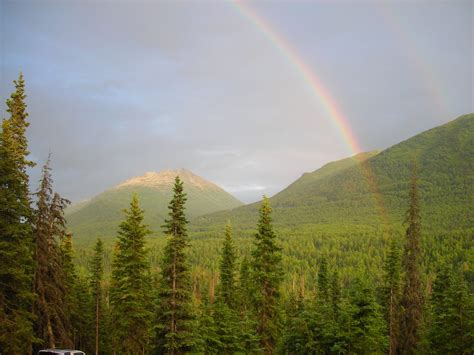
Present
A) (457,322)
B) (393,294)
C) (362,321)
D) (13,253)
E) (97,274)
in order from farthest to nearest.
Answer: (97,274)
(393,294)
(457,322)
(362,321)
(13,253)

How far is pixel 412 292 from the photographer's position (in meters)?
44.8

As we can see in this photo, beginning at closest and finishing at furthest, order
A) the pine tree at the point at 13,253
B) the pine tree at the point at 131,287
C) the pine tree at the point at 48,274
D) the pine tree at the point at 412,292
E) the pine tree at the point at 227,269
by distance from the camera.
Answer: the pine tree at the point at 13,253
the pine tree at the point at 48,274
the pine tree at the point at 131,287
the pine tree at the point at 412,292
the pine tree at the point at 227,269

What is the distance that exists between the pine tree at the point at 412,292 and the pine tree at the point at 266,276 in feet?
46.6

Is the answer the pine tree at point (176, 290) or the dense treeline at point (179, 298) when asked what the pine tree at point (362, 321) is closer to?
the dense treeline at point (179, 298)

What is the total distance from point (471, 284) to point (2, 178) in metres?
158

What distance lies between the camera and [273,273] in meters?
38.9

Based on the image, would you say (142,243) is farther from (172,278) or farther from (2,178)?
(2,178)

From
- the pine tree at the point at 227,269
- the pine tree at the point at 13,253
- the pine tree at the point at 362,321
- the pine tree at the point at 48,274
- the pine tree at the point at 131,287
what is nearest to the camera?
the pine tree at the point at 13,253

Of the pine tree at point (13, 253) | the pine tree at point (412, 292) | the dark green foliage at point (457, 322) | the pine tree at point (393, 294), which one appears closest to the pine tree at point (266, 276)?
the pine tree at point (393, 294)

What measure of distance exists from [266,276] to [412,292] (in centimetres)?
1630

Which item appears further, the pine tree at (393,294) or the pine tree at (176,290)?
the pine tree at (393,294)

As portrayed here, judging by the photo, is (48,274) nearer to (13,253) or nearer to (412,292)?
(13,253)

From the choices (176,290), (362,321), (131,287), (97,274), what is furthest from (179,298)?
(97,274)

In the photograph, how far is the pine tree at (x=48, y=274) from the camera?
103 feet
